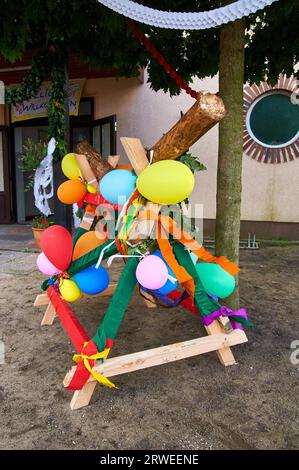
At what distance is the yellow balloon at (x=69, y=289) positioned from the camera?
2318 millimetres

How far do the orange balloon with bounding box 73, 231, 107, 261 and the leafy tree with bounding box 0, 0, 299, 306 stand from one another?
2.89ft

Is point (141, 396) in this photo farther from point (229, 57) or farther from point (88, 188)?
point (229, 57)

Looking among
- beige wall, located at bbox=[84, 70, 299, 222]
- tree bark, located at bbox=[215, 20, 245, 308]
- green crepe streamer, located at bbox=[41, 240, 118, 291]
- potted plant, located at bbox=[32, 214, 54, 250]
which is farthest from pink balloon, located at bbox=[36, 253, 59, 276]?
beige wall, located at bbox=[84, 70, 299, 222]


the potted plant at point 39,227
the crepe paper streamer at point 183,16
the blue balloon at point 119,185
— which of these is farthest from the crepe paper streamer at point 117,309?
the potted plant at point 39,227

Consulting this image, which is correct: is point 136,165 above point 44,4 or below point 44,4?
below

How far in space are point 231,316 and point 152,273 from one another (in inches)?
27.2

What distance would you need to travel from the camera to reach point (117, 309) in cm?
196

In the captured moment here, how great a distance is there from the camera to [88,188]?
Answer: 8.16 feet

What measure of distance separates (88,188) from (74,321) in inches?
36.4

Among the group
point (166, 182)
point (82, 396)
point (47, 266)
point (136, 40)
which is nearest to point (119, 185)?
point (166, 182)

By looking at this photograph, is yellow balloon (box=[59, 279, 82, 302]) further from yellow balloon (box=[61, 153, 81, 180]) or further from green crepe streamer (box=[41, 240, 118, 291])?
yellow balloon (box=[61, 153, 81, 180])

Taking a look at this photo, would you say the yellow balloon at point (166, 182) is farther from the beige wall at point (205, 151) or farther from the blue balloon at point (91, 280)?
the beige wall at point (205, 151)

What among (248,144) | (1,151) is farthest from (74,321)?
(1,151)

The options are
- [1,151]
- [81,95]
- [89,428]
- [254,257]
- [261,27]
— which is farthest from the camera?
[1,151]
